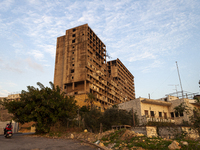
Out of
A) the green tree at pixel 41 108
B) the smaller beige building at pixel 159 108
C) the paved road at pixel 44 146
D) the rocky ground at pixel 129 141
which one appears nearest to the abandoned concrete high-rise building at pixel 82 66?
the smaller beige building at pixel 159 108

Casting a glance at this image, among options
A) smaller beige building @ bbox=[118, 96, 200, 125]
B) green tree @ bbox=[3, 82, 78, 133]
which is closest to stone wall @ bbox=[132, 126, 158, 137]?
smaller beige building @ bbox=[118, 96, 200, 125]

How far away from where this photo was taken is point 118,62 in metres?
91.9

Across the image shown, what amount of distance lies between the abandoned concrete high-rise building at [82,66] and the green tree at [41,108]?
1317 inches

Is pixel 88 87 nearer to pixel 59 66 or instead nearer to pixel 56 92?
pixel 59 66

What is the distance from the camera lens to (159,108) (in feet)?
105

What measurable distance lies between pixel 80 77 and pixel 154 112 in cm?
3243

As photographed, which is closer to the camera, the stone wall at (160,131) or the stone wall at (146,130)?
the stone wall at (160,131)

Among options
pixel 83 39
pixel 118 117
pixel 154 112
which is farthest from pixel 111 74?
pixel 118 117

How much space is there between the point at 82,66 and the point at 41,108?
139 feet

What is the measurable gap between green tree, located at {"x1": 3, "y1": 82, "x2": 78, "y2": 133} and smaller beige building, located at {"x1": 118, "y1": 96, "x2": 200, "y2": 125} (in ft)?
45.4

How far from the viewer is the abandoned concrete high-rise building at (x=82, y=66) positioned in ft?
193

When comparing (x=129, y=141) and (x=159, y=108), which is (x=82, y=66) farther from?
(x=129, y=141)

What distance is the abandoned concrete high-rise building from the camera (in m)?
58.9

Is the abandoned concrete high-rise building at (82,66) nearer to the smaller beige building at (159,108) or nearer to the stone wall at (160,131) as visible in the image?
the smaller beige building at (159,108)
